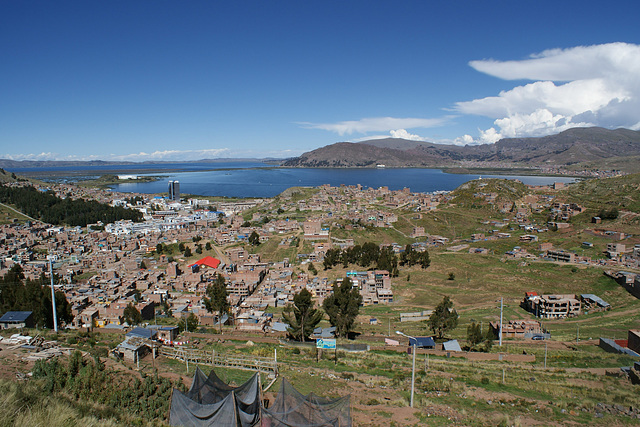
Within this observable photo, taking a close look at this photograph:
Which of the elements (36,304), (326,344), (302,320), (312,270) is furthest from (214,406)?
(312,270)

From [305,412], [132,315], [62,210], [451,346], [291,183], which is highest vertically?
[291,183]

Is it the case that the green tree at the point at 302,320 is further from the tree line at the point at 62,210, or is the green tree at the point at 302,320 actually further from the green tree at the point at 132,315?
the tree line at the point at 62,210

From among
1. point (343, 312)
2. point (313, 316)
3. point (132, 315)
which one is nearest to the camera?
point (313, 316)

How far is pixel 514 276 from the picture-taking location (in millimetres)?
22328

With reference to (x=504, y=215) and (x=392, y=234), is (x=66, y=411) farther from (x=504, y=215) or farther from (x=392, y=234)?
(x=504, y=215)

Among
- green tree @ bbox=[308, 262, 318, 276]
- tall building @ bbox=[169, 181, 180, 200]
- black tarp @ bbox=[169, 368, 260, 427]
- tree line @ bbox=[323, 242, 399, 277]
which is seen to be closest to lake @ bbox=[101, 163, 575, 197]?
tall building @ bbox=[169, 181, 180, 200]

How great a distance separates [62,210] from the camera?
169 feet

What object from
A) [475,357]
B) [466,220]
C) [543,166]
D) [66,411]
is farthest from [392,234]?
[543,166]

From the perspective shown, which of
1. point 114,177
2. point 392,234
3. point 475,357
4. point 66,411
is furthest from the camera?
point 114,177

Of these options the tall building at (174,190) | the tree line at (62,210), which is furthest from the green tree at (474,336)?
the tall building at (174,190)

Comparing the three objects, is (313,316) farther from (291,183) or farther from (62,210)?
(291,183)

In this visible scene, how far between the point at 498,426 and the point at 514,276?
18.7m

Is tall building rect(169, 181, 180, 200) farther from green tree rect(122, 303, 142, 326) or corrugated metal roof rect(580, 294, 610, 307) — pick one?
corrugated metal roof rect(580, 294, 610, 307)

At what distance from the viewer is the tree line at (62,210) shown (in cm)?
4962
